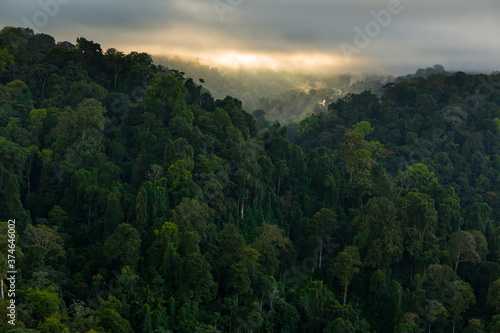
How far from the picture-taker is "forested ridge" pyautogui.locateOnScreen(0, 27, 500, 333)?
26484 millimetres

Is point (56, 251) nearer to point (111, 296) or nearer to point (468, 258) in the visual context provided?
point (111, 296)

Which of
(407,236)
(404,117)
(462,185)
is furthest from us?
(404,117)

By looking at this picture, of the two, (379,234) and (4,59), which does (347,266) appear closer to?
(379,234)

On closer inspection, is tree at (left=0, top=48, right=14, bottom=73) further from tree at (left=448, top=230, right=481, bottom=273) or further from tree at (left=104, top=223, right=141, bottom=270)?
tree at (left=448, top=230, right=481, bottom=273)

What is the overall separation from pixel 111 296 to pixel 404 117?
3950cm

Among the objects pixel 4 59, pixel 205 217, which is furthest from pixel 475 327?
pixel 4 59

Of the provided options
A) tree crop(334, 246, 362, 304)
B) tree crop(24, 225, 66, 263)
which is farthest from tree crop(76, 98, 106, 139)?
tree crop(334, 246, 362, 304)

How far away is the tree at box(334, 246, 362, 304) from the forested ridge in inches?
6.1

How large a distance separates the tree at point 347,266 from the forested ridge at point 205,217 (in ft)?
0.51

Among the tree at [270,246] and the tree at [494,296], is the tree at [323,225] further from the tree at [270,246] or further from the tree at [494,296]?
the tree at [494,296]

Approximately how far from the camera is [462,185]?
151ft

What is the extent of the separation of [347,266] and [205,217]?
981cm

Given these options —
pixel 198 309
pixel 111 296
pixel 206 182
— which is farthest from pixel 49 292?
pixel 206 182

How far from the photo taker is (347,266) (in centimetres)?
3294
